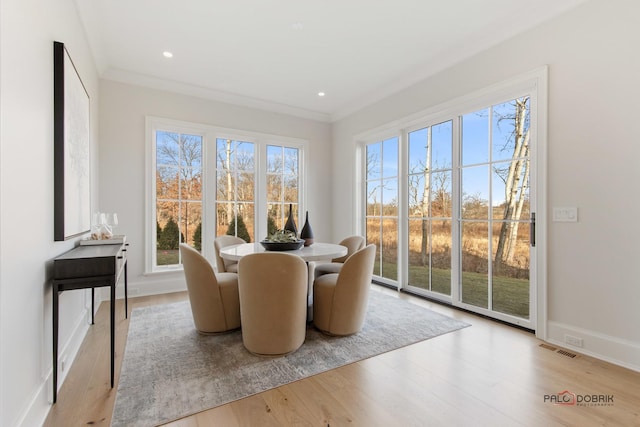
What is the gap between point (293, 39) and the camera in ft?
10.1

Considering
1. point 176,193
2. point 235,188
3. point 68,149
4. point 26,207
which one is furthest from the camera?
point 235,188

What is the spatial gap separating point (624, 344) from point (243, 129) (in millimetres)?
4781

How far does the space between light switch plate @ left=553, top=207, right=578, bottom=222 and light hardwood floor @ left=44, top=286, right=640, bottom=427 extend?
3.50 feet

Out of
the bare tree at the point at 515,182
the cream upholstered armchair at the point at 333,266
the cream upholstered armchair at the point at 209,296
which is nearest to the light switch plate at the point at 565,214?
the bare tree at the point at 515,182

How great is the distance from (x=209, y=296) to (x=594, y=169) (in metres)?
3.28

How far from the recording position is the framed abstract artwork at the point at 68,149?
1.93m

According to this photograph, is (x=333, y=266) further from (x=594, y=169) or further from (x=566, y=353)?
(x=594, y=169)

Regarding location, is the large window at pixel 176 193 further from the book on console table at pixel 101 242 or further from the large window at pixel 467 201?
the large window at pixel 467 201

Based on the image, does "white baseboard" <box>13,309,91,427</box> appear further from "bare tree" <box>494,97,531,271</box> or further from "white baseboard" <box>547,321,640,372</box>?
"bare tree" <box>494,97,531,271</box>

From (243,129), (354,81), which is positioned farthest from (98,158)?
(354,81)

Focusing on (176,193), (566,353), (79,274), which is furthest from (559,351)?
(176,193)

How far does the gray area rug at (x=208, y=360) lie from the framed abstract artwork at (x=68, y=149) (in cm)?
105

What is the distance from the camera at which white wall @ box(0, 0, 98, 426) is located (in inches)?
51.0

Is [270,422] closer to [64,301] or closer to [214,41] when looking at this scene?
[64,301]
